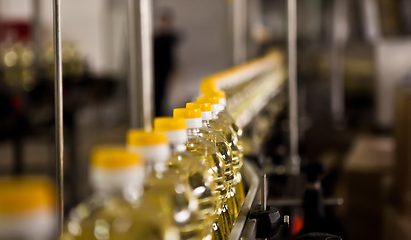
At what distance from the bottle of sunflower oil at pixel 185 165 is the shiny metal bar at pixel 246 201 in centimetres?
6

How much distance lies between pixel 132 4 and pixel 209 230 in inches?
19.6

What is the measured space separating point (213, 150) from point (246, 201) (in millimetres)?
155

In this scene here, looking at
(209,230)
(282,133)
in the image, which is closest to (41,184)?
(209,230)

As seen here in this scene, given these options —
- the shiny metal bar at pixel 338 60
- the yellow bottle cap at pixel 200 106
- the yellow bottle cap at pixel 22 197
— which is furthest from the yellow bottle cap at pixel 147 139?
the shiny metal bar at pixel 338 60

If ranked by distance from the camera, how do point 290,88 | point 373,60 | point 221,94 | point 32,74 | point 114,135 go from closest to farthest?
point 221,94 < point 290,88 < point 32,74 < point 373,60 < point 114,135

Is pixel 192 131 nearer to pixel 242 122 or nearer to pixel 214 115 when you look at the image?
pixel 214 115

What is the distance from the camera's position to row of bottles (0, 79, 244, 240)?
0.35m

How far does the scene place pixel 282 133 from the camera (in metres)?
2.23

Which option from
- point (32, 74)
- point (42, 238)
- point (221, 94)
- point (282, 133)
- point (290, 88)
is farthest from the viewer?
point (32, 74)

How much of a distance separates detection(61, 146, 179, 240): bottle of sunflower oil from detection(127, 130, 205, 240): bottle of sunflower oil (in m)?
0.02

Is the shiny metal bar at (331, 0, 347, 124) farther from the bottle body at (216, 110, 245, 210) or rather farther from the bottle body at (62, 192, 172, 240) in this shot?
the bottle body at (62, 192, 172, 240)

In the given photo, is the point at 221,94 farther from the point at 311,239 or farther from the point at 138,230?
the point at 138,230

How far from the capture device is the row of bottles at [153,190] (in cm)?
35

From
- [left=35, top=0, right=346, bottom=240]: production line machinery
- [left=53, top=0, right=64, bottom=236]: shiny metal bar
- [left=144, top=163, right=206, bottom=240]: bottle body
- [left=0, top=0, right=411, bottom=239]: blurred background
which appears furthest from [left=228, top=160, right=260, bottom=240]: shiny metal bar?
[left=0, top=0, right=411, bottom=239]: blurred background
